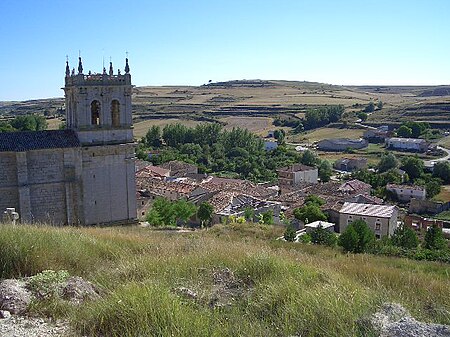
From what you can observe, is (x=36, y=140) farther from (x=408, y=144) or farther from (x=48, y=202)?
(x=408, y=144)

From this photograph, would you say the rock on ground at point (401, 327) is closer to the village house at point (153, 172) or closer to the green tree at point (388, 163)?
A: the village house at point (153, 172)

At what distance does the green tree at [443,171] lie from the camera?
5228cm

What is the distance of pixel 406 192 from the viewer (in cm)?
4578

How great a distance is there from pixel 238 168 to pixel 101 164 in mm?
A: 38828

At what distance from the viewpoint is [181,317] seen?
4492 millimetres

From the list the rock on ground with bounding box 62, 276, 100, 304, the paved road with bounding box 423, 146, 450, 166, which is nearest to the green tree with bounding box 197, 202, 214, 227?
the rock on ground with bounding box 62, 276, 100, 304

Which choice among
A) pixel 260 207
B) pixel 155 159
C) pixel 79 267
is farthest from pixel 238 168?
pixel 79 267

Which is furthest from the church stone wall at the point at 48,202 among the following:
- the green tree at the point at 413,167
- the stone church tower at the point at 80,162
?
the green tree at the point at 413,167

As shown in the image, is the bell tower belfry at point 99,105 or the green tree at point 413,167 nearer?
the bell tower belfry at point 99,105

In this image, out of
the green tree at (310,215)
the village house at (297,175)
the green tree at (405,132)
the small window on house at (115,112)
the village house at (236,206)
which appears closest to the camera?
the small window on house at (115,112)

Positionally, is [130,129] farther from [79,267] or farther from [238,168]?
[238,168]

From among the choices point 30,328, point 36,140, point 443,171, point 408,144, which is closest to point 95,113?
point 36,140

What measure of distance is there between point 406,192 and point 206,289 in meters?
43.4

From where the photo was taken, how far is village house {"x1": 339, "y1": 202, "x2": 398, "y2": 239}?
32438mm
